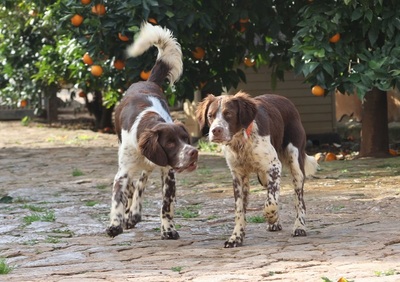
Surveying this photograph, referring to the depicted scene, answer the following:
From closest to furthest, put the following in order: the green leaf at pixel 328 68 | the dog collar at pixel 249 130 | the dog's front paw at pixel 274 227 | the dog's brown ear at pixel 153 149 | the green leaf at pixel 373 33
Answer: the dog's brown ear at pixel 153 149
the dog collar at pixel 249 130
the dog's front paw at pixel 274 227
the green leaf at pixel 328 68
the green leaf at pixel 373 33

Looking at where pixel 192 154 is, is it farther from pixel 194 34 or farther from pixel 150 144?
pixel 194 34

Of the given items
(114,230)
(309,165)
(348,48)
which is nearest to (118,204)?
(114,230)

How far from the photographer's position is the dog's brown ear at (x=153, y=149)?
23.9 feet

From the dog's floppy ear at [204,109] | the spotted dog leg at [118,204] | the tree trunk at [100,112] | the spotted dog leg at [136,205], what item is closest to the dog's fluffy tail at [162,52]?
the spotted dog leg at [136,205]

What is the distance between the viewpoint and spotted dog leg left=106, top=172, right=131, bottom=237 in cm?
759

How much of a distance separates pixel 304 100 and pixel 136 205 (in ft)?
28.9

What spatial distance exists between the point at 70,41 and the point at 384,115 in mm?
4447

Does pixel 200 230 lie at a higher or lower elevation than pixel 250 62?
lower

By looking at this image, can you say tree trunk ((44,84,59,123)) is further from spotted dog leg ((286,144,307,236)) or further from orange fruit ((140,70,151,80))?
spotted dog leg ((286,144,307,236))

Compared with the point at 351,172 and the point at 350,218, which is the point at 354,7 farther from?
the point at 350,218

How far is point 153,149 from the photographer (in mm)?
7277

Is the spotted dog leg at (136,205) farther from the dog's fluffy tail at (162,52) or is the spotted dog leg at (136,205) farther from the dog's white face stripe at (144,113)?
the dog's fluffy tail at (162,52)

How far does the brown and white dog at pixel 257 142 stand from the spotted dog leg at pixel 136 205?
98 cm

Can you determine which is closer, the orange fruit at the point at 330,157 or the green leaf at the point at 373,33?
the green leaf at the point at 373,33
